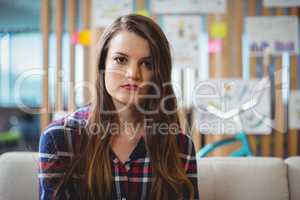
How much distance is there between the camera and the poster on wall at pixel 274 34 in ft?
6.53

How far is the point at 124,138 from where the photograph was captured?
116 centimetres

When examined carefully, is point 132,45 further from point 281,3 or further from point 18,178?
point 281,3

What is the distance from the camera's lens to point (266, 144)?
2.03 metres

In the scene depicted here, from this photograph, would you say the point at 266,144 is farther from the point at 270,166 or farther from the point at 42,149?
the point at 42,149

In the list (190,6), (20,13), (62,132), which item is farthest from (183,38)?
(20,13)

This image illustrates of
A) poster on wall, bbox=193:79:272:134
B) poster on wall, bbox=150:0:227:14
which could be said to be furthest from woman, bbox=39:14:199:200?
poster on wall, bbox=150:0:227:14

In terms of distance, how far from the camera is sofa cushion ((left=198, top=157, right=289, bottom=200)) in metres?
1.39

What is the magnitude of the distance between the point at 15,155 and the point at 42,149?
0.42m

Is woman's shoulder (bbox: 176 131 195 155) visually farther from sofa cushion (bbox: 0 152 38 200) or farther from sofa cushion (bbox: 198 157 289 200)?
sofa cushion (bbox: 0 152 38 200)

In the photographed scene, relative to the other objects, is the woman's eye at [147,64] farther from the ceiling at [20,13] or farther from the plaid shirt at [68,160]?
the ceiling at [20,13]

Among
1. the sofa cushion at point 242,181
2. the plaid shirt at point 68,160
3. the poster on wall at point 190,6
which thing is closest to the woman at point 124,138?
the plaid shirt at point 68,160

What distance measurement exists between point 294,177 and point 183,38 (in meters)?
0.96

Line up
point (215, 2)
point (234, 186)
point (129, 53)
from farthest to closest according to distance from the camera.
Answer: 1. point (215, 2)
2. point (234, 186)
3. point (129, 53)

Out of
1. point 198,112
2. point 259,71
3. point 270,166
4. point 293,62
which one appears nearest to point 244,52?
point 259,71
